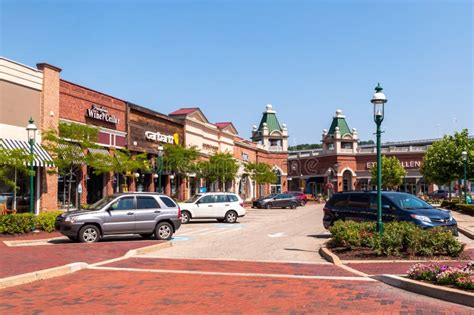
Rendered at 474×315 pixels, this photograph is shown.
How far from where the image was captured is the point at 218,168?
49875mm

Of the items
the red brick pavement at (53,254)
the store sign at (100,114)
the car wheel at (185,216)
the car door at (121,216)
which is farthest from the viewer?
the store sign at (100,114)

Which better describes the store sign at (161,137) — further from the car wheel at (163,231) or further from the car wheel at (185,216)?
the car wheel at (163,231)

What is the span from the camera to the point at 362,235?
14352mm

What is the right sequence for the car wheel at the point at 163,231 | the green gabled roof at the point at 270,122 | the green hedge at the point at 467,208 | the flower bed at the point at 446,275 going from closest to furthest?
the flower bed at the point at 446,275 < the car wheel at the point at 163,231 < the green hedge at the point at 467,208 < the green gabled roof at the point at 270,122

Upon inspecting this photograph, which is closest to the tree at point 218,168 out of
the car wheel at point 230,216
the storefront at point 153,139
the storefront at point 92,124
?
the storefront at point 153,139

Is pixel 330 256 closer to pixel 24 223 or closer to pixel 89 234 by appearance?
pixel 89 234

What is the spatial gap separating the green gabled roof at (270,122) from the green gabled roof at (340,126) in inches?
454

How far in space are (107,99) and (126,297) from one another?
28139 mm

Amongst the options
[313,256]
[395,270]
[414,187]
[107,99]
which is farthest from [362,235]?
[414,187]

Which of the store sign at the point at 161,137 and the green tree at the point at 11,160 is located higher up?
the store sign at the point at 161,137

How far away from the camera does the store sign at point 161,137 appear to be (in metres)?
41.3

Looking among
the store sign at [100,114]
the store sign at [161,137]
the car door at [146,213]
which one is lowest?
the car door at [146,213]

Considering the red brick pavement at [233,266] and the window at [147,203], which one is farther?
the window at [147,203]

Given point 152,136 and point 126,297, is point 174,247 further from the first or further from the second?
point 152,136
